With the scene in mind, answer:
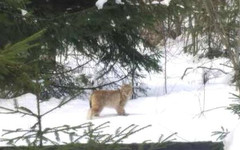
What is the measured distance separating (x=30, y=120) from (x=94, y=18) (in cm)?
134

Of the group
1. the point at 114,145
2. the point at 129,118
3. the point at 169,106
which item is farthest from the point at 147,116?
the point at 114,145

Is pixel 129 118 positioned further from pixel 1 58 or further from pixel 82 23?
pixel 1 58

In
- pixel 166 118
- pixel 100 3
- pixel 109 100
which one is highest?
pixel 100 3

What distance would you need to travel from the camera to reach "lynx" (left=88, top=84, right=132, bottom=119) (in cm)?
604

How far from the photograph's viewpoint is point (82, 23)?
4.85m

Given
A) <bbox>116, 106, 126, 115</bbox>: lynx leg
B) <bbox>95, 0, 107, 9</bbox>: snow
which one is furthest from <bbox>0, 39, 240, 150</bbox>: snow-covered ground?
<bbox>95, 0, 107, 9</bbox>: snow

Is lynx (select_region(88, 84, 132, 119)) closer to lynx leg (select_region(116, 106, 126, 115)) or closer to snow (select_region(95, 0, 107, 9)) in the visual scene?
lynx leg (select_region(116, 106, 126, 115))

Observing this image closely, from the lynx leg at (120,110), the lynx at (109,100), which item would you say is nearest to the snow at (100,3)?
the lynx at (109,100)

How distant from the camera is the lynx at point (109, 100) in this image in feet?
19.8

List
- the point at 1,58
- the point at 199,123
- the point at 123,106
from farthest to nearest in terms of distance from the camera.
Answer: the point at 123,106, the point at 199,123, the point at 1,58

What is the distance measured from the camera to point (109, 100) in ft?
20.6

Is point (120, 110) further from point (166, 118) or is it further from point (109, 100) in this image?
point (166, 118)

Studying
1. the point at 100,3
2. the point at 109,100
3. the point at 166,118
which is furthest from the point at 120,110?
the point at 100,3

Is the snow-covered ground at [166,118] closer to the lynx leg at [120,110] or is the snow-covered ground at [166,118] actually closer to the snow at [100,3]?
the lynx leg at [120,110]
